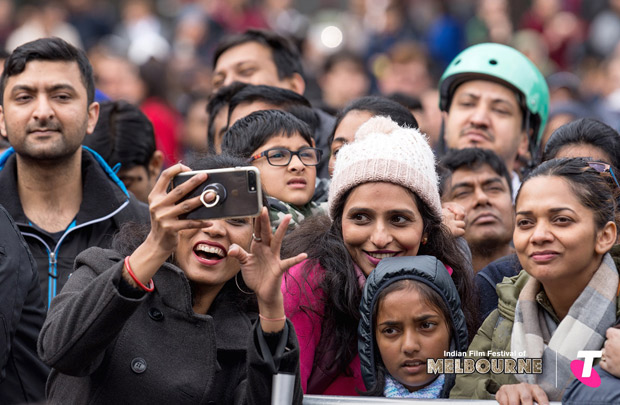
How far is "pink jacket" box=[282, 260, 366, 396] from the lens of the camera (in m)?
4.13

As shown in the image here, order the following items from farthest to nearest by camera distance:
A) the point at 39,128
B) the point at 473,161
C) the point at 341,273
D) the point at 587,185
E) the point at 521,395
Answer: the point at 473,161 → the point at 39,128 → the point at 341,273 → the point at 587,185 → the point at 521,395

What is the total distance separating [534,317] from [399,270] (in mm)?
561

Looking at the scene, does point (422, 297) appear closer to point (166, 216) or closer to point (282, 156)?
point (166, 216)

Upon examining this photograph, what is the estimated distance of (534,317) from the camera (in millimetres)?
3916

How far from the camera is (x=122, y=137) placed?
21.6 ft

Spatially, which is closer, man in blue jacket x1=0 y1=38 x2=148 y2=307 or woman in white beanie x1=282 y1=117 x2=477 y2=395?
woman in white beanie x1=282 y1=117 x2=477 y2=395

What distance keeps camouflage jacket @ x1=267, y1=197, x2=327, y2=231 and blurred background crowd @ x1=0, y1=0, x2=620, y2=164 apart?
16.1ft

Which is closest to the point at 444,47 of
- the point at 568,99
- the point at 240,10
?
the point at 240,10

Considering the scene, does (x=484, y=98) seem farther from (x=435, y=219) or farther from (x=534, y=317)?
(x=534, y=317)

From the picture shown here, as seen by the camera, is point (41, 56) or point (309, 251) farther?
point (41, 56)

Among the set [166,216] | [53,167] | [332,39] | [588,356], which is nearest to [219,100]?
[53,167]

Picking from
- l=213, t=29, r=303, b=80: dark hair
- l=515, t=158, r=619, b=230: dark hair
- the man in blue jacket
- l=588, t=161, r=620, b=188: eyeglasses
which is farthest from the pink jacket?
l=213, t=29, r=303, b=80: dark hair

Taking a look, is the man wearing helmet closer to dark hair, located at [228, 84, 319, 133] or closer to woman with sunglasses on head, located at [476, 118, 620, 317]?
dark hair, located at [228, 84, 319, 133]

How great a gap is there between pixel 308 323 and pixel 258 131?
4.87ft
